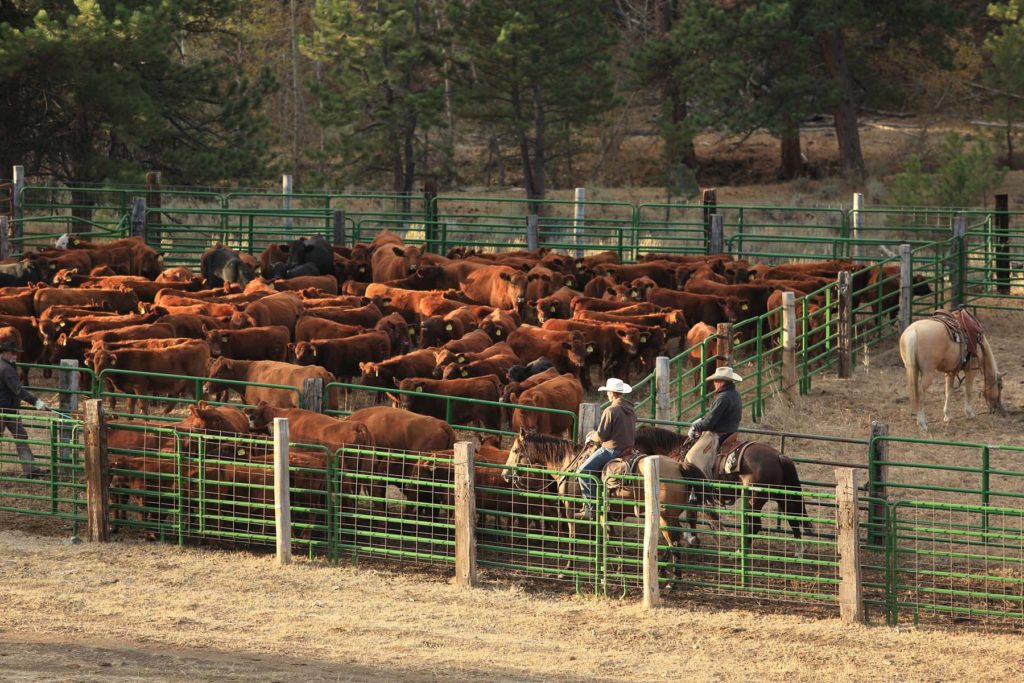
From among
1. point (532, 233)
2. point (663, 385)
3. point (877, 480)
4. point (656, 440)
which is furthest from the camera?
point (532, 233)

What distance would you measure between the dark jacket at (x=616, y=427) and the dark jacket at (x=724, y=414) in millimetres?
723

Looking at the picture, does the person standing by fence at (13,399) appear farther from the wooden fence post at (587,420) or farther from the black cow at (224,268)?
the black cow at (224,268)

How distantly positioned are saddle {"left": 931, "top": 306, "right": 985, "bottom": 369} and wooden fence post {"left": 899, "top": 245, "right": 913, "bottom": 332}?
3.40m

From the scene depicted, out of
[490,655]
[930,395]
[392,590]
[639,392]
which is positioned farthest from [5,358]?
[930,395]

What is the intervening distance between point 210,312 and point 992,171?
21.2 meters

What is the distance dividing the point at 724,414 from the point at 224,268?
43.0 feet

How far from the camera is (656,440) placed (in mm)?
13148

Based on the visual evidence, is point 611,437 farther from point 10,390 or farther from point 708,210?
point 708,210

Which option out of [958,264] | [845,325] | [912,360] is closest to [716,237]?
[958,264]

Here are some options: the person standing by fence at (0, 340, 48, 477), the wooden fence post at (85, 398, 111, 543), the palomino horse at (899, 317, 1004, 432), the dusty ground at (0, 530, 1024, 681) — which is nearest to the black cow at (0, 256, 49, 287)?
the person standing by fence at (0, 340, 48, 477)

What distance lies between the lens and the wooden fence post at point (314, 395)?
1401cm

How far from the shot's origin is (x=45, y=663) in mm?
9586

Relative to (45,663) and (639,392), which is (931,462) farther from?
(45,663)

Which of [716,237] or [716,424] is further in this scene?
[716,237]
